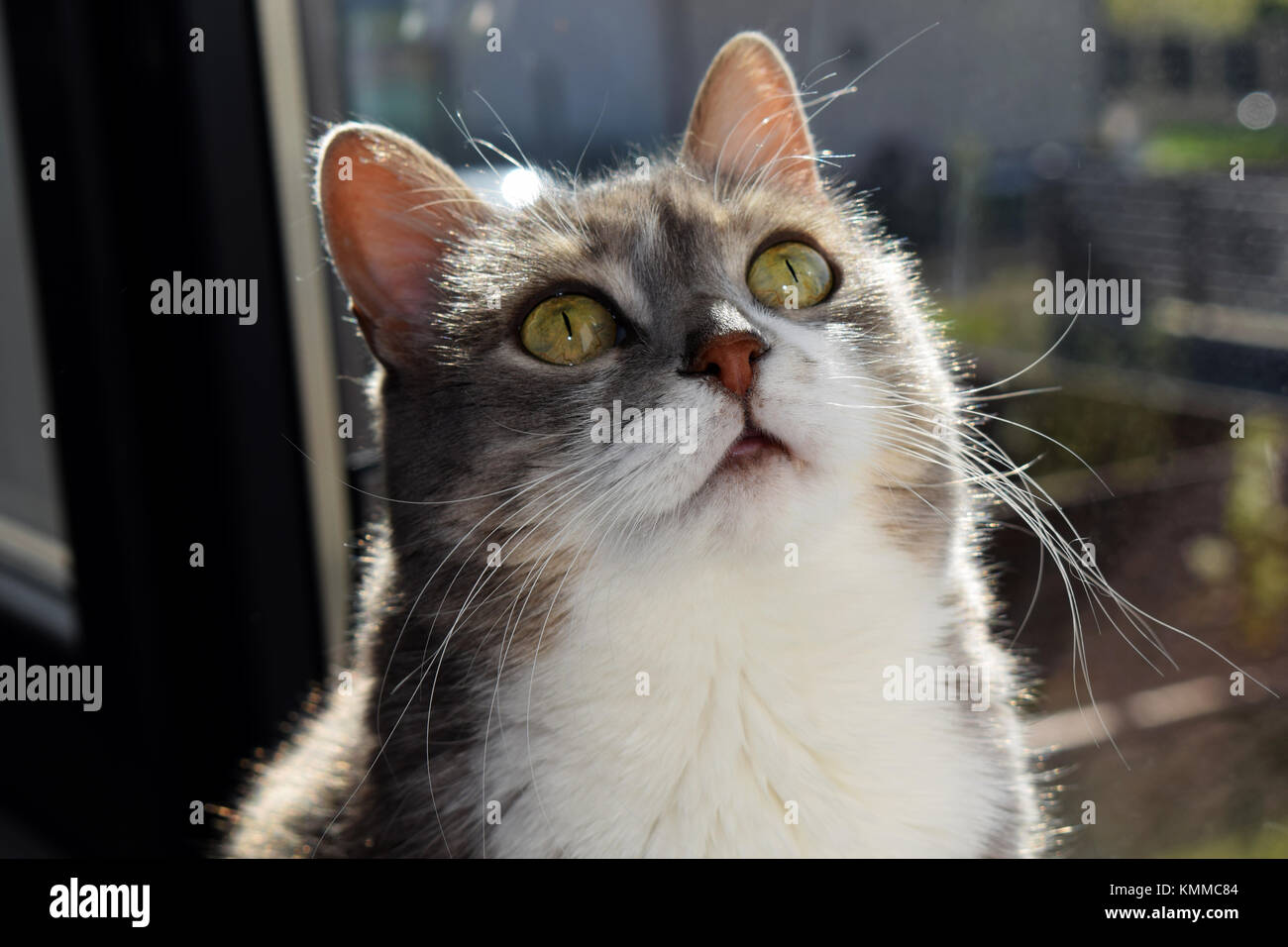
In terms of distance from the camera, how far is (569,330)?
92 centimetres

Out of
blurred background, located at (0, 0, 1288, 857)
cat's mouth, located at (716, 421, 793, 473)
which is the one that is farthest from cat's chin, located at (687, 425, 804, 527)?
blurred background, located at (0, 0, 1288, 857)

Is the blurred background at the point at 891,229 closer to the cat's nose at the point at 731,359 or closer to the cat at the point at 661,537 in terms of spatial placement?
the cat at the point at 661,537

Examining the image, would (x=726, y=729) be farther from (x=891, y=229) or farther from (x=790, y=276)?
(x=891, y=229)

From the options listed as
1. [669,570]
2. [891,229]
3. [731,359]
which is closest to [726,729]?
[669,570]

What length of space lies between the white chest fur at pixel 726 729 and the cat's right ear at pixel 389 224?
30 cm

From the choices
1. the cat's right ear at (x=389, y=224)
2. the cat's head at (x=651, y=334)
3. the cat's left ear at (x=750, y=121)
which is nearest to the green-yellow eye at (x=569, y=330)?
the cat's head at (x=651, y=334)

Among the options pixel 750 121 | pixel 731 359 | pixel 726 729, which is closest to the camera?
pixel 731 359

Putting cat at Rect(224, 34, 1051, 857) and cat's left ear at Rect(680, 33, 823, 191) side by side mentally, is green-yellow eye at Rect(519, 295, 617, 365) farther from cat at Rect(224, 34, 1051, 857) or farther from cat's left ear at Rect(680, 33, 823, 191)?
cat's left ear at Rect(680, 33, 823, 191)

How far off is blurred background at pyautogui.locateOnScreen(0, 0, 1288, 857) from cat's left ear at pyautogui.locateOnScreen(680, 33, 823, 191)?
0.04 meters

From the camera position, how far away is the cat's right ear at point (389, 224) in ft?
3.08

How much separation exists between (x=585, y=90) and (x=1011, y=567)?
639mm

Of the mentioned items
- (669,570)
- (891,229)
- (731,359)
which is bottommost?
(669,570)

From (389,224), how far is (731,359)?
14.1 inches
